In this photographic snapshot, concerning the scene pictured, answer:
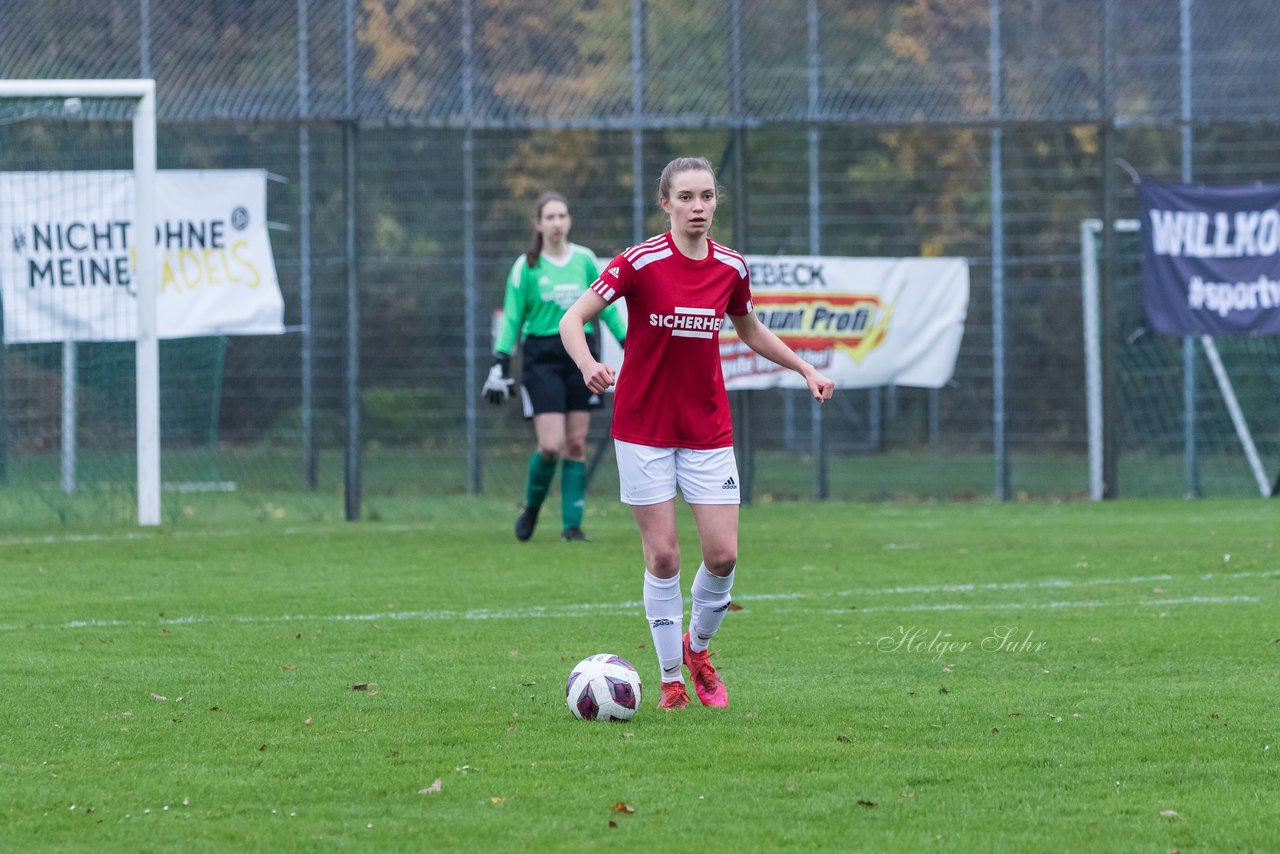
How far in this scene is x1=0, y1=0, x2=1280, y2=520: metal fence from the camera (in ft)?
47.1

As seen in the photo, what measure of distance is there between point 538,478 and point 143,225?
328 centimetres

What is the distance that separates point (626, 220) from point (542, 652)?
9.71 meters

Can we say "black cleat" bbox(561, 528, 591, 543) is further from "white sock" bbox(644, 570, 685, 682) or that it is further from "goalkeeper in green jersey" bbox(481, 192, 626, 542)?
"white sock" bbox(644, 570, 685, 682)

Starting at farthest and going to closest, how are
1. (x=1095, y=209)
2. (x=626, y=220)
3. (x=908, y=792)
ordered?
(x=1095, y=209) < (x=626, y=220) < (x=908, y=792)

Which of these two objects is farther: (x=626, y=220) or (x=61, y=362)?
(x=626, y=220)

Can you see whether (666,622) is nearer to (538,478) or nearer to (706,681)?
(706,681)

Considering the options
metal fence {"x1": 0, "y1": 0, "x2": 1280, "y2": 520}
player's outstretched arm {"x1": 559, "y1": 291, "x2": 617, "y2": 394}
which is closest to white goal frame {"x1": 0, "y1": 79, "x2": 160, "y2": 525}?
metal fence {"x1": 0, "y1": 0, "x2": 1280, "y2": 520}

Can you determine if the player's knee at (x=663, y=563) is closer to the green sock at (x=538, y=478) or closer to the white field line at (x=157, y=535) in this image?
the green sock at (x=538, y=478)

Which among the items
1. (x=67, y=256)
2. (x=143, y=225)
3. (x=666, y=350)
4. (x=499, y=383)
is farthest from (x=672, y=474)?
(x=67, y=256)

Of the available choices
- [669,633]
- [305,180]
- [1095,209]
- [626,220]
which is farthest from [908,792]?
[1095,209]

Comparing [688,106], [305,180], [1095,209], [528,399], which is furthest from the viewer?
[1095,209]

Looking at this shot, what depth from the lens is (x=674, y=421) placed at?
590cm

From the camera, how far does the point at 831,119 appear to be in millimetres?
14672

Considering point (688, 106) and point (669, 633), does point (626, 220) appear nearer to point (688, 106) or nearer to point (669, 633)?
point (688, 106)
